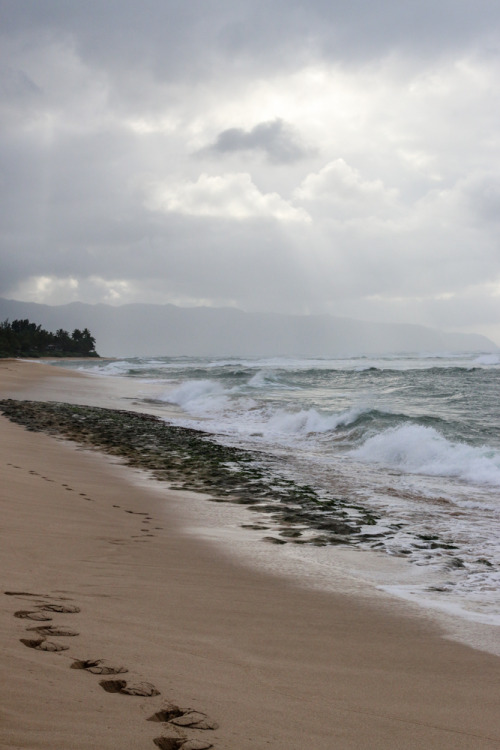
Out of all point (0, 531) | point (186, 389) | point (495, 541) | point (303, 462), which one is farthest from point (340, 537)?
point (186, 389)

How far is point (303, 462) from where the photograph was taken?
12555mm

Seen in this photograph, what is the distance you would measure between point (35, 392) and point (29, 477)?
22154mm

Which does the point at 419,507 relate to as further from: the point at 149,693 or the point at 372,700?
the point at 149,693

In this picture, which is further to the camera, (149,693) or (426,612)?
(426,612)

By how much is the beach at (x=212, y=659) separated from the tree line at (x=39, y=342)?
9011 cm

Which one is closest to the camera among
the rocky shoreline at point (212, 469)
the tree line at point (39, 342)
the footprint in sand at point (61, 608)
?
the footprint in sand at point (61, 608)

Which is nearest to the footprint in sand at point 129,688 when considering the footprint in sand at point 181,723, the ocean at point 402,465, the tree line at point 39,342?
the footprint in sand at point 181,723

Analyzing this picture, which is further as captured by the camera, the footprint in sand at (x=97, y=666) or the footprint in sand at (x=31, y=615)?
the footprint in sand at (x=31, y=615)

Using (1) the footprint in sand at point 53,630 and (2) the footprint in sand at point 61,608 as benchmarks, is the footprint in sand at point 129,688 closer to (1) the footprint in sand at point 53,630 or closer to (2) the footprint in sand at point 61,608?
(1) the footprint in sand at point 53,630

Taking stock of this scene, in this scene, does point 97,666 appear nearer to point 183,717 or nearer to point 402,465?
point 183,717

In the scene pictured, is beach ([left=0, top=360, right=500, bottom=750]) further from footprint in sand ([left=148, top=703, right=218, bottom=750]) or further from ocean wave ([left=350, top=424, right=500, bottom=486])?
ocean wave ([left=350, top=424, right=500, bottom=486])

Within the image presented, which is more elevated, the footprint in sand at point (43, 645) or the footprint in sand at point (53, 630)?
the footprint in sand at point (43, 645)

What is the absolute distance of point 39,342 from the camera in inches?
4267

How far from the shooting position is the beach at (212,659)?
238cm
